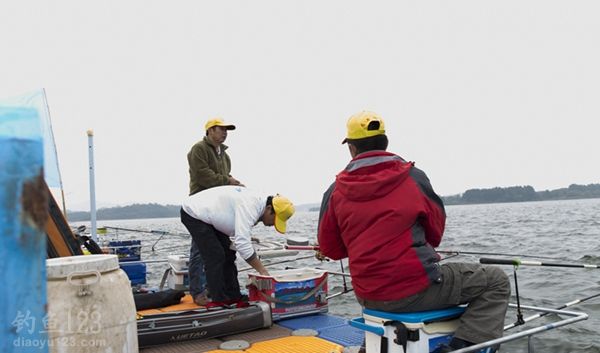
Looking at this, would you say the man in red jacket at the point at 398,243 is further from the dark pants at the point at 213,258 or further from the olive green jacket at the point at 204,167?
the olive green jacket at the point at 204,167

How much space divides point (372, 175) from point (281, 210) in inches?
81.2

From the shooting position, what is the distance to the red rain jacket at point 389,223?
277cm

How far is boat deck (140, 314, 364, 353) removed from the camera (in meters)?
4.04

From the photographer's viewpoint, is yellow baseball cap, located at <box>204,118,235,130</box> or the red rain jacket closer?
the red rain jacket

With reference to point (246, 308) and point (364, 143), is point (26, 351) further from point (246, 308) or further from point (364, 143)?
point (246, 308)

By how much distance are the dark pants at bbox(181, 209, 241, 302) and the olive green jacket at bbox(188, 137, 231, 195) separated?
587mm

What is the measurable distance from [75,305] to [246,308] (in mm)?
2361

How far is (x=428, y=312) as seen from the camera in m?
2.92

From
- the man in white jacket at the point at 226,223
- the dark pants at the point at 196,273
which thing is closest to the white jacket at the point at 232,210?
the man in white jacket at the point at 226,223

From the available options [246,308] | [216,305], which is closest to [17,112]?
[246,308]

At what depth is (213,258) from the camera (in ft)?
16.3

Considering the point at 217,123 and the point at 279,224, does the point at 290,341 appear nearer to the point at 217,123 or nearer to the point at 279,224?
the point at 279,224

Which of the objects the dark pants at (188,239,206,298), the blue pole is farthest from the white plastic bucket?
the blue pole

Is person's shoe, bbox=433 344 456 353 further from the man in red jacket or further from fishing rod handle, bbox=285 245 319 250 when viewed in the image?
fishing rod handle, bbox=285 245 319 250
